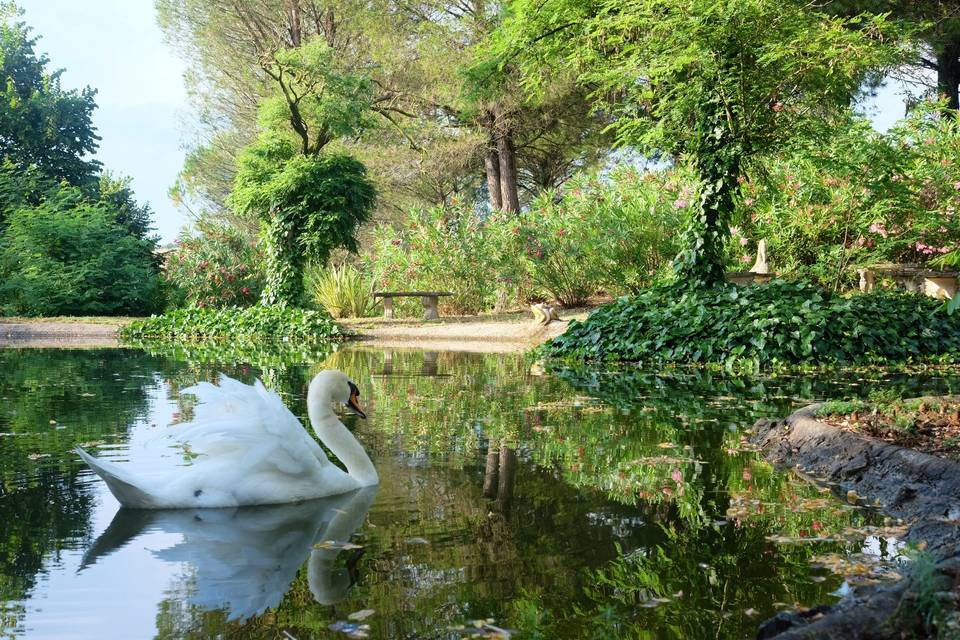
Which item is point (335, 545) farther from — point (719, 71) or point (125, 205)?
point (125, 205)

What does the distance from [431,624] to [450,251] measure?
63.7 ft

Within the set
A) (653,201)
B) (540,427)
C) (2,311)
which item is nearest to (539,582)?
(540,427)

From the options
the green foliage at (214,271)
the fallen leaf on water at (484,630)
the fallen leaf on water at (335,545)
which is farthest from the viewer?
the green foliage at (214,271)

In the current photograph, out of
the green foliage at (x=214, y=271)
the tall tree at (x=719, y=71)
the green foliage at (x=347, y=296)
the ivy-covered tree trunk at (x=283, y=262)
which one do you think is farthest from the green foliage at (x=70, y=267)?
the tall tree at (x=719, y=71)

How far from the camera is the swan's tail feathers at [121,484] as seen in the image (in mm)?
4297

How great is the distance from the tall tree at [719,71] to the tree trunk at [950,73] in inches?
401

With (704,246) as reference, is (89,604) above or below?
below

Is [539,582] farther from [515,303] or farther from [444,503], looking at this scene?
[515,303]

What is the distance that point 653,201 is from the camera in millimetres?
18828

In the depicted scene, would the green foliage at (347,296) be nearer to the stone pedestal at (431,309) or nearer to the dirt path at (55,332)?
the stone pedestal at (431,309)

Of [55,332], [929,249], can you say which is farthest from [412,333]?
[929,249]

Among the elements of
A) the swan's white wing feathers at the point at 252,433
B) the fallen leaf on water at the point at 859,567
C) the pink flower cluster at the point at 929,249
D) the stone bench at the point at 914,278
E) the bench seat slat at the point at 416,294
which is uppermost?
the pink flower cluster at the point at 929,249

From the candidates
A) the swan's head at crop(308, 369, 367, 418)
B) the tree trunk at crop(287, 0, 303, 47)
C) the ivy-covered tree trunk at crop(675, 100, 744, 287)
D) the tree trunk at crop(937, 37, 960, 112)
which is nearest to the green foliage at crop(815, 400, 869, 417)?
the swan's head at crop(308, 369, 367, 418)

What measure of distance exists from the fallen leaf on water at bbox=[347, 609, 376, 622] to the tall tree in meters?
10.3
